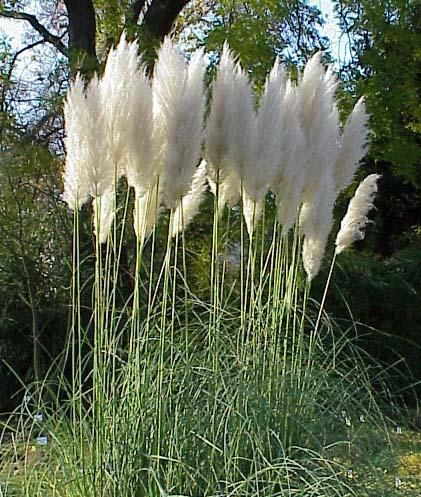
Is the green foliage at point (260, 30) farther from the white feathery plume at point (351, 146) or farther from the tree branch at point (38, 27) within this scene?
the white feathery plume at point (351, 146)

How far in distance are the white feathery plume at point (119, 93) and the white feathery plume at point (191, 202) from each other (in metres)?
0.30

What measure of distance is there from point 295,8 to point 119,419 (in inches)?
185

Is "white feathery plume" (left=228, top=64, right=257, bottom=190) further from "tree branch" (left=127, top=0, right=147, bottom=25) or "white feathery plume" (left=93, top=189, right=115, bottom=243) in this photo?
"tree branch" (left=127, top=0, right=147, bottom=25)

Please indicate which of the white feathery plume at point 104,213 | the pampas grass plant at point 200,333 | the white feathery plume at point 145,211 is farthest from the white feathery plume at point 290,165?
the white feathery plume at point 104,213

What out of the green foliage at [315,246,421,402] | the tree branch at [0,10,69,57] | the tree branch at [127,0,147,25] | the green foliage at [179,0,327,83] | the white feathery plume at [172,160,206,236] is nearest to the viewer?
the white feathery plume at [172,160,206,236]

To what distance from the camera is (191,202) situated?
2539 mm

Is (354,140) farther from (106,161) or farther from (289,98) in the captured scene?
(106,161)

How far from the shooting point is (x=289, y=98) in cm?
263

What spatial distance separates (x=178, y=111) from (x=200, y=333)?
896mm

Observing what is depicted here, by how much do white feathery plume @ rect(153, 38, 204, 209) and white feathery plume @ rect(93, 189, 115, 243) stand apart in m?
0.20

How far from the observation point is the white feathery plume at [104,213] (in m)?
2.38

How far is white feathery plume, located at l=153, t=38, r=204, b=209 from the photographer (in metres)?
2.24

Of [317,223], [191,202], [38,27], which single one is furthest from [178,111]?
Answer: [38,27]

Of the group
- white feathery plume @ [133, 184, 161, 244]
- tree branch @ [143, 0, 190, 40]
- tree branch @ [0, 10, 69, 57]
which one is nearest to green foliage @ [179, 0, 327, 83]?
tree branch @ [143, 0, 190, 40]
